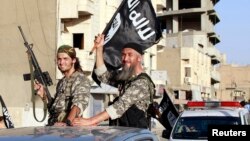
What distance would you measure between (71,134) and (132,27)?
584 cm

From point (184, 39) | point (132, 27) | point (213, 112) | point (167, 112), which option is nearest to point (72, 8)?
point (213, 112)

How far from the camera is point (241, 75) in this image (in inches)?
4515

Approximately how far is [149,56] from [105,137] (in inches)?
1688

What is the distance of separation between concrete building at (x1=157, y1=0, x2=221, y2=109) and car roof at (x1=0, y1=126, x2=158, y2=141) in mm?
46091

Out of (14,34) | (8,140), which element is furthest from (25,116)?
(8,140)

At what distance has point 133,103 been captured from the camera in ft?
19.0

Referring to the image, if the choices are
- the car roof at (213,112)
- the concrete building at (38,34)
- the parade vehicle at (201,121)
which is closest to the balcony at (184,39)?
the concrete building at (38,34)

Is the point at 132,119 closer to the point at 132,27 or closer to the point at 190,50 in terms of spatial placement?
the point at 132,27

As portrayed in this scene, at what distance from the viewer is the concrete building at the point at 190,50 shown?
62125mm

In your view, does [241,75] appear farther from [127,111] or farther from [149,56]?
[127,111]

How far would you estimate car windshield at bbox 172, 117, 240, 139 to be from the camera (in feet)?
41.5

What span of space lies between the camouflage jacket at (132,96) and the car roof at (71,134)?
0.94 metres

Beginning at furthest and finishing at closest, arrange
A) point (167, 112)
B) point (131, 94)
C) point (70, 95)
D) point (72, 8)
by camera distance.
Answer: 1. point (72, 8)
2. point (167, 112)
3. point (70, 95)
4. point (131, 94)

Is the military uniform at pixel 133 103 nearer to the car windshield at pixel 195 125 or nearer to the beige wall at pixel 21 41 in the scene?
the car windshield at pixel 195 125
